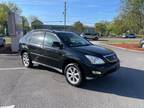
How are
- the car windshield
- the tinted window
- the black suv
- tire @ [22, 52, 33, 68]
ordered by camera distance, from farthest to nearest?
tire @ [22, 52, 33, 68], the tinted window, the car windshield, the black suv

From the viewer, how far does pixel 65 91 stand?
6543 mm

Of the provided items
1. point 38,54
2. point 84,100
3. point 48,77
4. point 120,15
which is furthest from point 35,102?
point 120,15

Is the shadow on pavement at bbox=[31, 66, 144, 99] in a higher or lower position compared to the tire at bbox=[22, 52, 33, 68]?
lower

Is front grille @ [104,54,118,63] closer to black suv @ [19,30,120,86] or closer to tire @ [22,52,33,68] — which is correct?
black suv @ [19,30,120,86]

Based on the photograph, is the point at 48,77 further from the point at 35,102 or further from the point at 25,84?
the point at 35,102

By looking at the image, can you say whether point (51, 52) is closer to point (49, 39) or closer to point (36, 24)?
point (49, 39)

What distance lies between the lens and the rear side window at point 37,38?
8766mm

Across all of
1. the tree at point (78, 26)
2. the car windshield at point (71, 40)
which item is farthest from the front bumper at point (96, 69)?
the tree at point (78, 26)

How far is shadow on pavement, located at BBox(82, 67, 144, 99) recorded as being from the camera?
648 cm

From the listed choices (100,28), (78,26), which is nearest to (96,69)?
(78,26)

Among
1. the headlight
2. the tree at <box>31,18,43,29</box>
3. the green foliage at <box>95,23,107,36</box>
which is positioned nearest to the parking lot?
the headlight

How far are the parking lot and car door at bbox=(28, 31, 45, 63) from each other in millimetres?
663

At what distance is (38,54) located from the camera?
8.73m

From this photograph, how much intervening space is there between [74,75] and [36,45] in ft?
8.09
